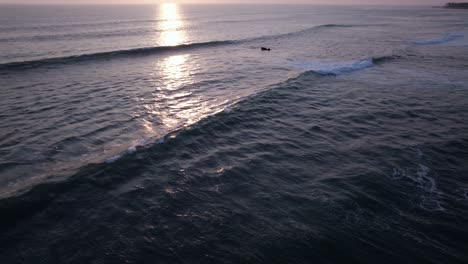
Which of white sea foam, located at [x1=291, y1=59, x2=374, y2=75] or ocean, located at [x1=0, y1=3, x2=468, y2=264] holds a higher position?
white sea foam, located at [x1=291, y1=59, x2=374, y2=75]

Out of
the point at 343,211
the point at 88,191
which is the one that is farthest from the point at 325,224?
the point at 88,191

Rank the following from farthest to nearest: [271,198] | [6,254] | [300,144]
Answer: [300,144]
[271,198]
[6,254]

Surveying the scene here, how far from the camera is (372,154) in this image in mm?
13523

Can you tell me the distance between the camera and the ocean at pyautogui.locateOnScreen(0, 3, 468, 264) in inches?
331

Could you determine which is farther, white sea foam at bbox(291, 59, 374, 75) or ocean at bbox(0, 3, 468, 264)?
white sea foam at bbox(291, 59, 374, 75)

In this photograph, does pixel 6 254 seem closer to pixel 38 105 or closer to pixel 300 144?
pixel 300 144

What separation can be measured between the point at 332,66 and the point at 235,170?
80.4 ft

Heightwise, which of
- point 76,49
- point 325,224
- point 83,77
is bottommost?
point 325,224

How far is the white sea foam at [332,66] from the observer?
98.7 feet

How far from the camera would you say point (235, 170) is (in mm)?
12336

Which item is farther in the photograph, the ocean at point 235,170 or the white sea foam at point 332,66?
the white sea foam at point 332,66

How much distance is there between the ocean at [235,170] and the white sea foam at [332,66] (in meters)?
3.86

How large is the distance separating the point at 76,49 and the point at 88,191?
39550 mm

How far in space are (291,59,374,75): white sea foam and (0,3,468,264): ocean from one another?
386cm
